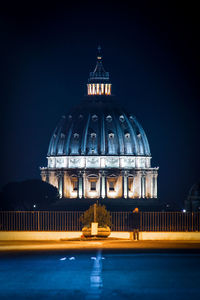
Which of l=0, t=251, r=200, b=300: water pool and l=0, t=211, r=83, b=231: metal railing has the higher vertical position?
l=0, t=211, r=83, b=231: metal railing

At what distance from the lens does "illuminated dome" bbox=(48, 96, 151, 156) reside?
193 metres

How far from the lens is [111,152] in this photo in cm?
19700

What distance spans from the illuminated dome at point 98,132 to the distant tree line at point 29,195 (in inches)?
968

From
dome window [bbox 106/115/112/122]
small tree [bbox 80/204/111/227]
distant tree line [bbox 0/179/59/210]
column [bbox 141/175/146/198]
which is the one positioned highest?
dome window [bbox 106/115/112/122]

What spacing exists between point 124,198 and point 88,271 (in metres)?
169

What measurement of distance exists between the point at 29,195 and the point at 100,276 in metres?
135

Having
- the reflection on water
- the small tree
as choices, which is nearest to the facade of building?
the small tree

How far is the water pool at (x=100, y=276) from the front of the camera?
20641 mm

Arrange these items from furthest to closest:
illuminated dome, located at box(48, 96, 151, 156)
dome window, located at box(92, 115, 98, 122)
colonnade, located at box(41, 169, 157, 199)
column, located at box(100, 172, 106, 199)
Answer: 1. colonnade, located at box(41, 169, 157, 199)
2. column, located at box(100, 172, 106, 199)
3. dome window, located at box(92, 115, 98, 122)
4. illuminated dome, located at box(48, 96, 151, 156)

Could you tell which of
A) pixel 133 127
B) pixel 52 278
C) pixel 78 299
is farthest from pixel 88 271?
pixel 133 127

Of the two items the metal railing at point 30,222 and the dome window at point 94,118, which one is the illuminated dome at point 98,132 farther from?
the metal railing at point 30,222

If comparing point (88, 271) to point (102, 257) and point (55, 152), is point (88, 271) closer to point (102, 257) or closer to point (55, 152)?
point (102, 257)

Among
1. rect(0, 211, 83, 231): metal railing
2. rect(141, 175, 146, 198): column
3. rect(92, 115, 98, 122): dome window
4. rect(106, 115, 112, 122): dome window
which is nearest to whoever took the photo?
rect(0, 211, 83, 231): metal railing

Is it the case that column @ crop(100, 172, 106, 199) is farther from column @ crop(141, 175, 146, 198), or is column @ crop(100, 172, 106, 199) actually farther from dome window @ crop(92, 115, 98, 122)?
dome window @ crop(92, 115, 98, 122)
